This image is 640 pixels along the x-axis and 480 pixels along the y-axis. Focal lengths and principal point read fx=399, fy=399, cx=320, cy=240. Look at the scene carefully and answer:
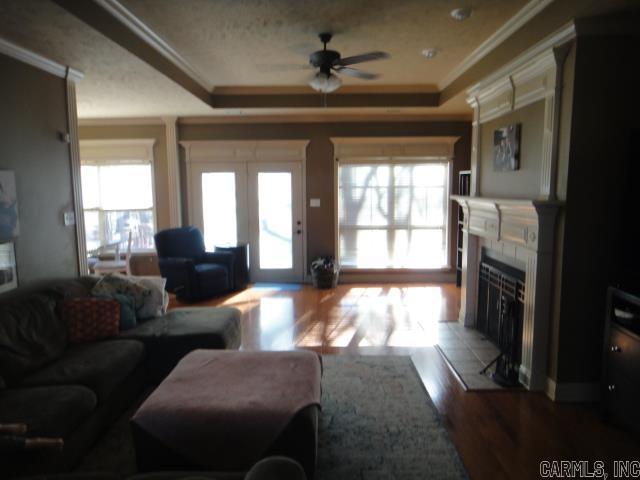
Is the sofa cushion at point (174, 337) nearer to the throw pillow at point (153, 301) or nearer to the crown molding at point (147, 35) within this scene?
the throw pillow at point (153, 301)

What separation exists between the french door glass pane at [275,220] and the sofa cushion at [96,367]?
3.82 meters

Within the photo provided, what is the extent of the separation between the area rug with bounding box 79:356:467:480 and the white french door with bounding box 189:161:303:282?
3.58 metres

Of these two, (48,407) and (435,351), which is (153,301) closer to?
(48,407)

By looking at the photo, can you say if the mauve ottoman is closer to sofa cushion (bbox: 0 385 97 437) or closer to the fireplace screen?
sofa cushion (bbox: 0 385 97 437)

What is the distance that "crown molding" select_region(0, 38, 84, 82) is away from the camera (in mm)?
2926

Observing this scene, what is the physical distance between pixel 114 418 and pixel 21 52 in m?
2.81

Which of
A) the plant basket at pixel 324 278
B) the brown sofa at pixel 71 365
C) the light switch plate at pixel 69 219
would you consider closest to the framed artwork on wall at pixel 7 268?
the brown sofa at pixel 71 365

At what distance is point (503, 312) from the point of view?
137 inches

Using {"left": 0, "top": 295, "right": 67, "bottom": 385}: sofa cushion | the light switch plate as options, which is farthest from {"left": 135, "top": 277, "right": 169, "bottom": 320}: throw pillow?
the light switch plate

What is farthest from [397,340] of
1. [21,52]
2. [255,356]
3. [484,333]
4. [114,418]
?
[21,52]

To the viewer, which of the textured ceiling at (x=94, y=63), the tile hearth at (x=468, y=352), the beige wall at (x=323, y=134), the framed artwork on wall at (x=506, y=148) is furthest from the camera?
the beige wall at (x=323, y=134)

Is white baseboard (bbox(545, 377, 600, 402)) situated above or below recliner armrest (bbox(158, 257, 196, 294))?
below

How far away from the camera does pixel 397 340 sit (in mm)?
4129

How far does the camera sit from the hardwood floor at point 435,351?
7.79ft
